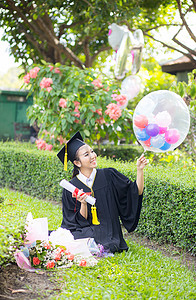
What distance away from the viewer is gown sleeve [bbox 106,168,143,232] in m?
3.84

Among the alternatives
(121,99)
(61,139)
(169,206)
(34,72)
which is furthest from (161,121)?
(34,72)

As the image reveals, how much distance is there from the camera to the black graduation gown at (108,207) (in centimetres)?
376

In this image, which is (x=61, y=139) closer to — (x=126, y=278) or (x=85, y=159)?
(x=85, y=159)

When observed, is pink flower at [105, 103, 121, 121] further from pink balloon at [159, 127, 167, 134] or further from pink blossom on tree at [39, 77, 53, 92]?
pink balloon at [159, 127, 167, 134]

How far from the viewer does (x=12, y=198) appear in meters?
6.72

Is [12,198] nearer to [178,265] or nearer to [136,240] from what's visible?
[136,240]

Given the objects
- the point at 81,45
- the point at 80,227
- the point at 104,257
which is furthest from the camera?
the point at 81,45

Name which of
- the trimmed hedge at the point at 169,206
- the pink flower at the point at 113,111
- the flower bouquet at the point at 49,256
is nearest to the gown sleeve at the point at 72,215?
the flower bouquet at the point at 49,256

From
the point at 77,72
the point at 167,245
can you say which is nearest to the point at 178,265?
the point at 167,245

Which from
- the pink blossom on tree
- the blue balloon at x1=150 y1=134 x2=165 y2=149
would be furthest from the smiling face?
the pink blossom on tree

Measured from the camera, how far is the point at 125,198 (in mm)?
3936

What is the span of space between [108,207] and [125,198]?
0.21 metres

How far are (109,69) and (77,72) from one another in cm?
859

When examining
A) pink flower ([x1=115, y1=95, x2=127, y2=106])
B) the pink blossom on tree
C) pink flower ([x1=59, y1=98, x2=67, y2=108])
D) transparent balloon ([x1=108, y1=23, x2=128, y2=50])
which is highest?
transparent balloon ([x1=108, y1=23, x2=128, y2=50])
